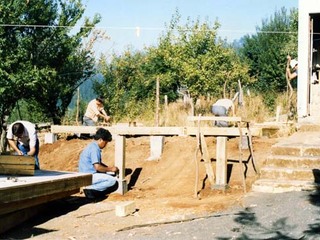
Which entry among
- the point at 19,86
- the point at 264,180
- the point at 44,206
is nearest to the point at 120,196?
the point at 44,206

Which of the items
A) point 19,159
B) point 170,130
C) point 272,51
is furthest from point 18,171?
point 272,51

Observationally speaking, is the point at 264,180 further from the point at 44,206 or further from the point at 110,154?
the point at 110,154

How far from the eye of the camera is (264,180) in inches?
345

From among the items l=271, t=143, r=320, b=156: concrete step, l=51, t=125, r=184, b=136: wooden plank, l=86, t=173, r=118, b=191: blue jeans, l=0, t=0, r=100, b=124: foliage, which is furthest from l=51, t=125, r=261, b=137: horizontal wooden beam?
l=0, t=0, r=100, b=124: foliage

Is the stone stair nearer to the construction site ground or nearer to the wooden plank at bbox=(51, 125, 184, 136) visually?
the construction site ground

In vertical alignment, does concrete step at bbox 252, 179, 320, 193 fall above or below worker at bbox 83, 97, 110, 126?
below

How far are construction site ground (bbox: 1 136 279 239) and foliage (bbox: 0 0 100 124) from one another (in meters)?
6.36

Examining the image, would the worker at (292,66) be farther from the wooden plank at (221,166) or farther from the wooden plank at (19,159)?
the wooden plank at (19,159)

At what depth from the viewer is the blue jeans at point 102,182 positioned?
31.4ft

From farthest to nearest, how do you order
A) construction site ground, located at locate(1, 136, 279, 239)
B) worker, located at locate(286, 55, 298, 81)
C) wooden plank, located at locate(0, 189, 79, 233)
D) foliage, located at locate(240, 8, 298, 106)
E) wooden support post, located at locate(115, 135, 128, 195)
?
1. foliage, located at locate(240, 8, 298, 106)
2. worker, located at locate(286, 55, 298, 81)
3. wooden support post, located at locate(115, 135, 128, 195)
4. construction site ground, located at locate(1, 136, 279, 239)
5. wooden plank, located at locate(0, 189, 79, 233)

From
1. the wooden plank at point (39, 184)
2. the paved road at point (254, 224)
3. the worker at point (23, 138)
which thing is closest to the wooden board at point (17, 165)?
the wooden plank at point (39, 184)

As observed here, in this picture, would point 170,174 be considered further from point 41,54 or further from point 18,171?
point 41,54

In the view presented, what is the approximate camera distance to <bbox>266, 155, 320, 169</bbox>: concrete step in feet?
29.4

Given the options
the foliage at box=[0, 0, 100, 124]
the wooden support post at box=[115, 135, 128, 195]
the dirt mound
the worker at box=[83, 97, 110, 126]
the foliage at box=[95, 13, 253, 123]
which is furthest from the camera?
the foliage at box=[95, 13, 253, 123]
